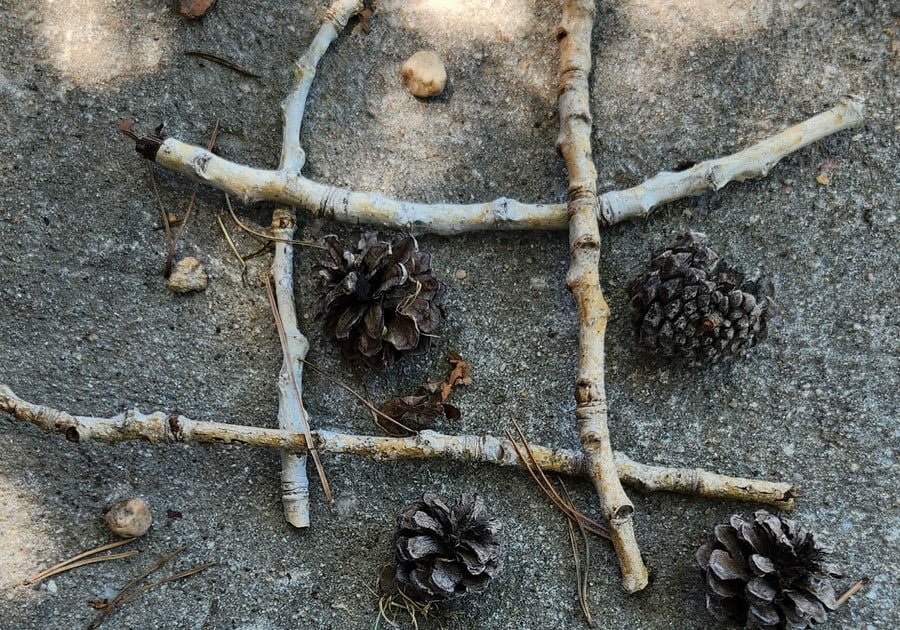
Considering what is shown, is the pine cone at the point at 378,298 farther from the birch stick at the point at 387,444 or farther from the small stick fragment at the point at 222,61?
the small stick fragment at the point at 222,61

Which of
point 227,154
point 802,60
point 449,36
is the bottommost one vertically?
point 227,154

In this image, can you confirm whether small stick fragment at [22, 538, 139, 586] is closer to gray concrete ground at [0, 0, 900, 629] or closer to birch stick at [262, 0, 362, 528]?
gray concrete ground at [0, 0, 900, 629]

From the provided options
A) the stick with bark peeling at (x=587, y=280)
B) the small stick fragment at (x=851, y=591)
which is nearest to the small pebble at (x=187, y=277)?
the stick with bark peeling at (x=587, y=280)

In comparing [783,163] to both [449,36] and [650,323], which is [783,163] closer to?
[650,323]

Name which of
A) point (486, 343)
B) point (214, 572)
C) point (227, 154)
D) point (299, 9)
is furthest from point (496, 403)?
point (299, 9)

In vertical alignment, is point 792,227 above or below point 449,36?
below
